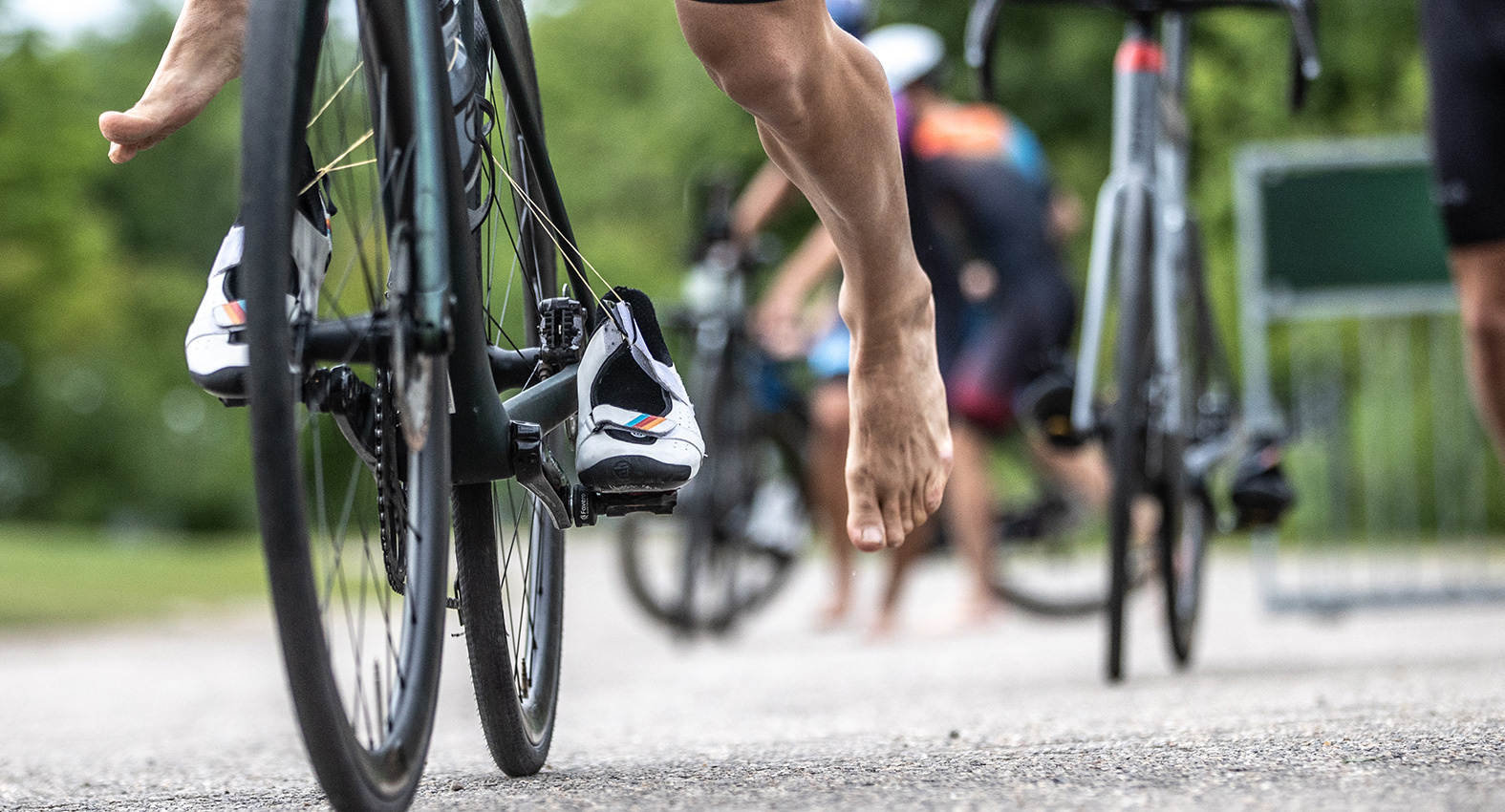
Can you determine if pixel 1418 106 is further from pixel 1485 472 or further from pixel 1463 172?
pixel 1463 172

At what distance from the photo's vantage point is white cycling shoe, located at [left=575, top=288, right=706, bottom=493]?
1931 millimetres

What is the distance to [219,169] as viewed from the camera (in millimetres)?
36125

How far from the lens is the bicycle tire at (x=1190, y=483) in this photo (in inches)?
147

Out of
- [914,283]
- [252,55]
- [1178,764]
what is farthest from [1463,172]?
[252,55]

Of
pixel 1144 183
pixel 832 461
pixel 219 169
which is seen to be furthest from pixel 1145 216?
pixel 219 169

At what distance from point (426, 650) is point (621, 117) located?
3036cm

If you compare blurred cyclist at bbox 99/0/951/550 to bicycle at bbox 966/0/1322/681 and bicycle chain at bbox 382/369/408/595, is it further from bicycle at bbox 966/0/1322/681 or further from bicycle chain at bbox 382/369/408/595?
bicycle at bbox 966/0/1322/681

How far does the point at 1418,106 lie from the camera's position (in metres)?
12.6

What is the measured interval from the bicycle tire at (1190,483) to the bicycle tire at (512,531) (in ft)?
5.94

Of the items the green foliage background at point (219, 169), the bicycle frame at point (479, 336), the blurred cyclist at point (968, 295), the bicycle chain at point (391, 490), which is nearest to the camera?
the bicycle frame at point (479, 336)

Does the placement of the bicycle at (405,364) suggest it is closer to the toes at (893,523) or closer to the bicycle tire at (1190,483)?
the toes at (893,523)

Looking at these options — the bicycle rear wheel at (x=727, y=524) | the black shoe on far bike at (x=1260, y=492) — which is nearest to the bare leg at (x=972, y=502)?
the bicycle rear wheel at (x=727, y=524)

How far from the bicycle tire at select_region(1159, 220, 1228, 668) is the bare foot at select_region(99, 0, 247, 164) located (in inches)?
90.4

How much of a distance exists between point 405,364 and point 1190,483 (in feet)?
8.47
